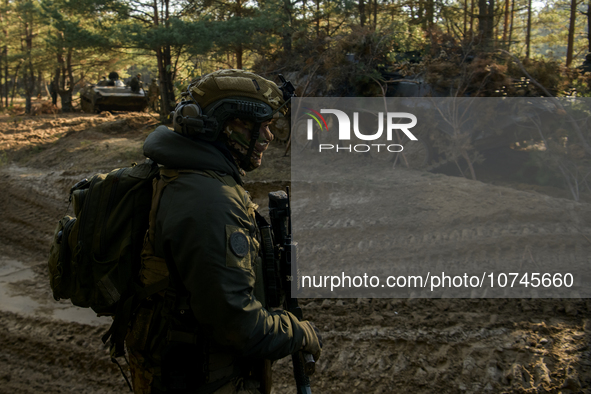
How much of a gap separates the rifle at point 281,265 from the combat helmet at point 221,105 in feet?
1.05

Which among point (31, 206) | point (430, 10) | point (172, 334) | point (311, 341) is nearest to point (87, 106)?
point (31, 206)

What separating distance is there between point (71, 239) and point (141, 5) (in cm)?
1250

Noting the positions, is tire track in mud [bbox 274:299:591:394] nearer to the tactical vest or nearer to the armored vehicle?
the tactical vest

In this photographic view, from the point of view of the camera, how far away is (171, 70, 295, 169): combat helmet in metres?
1.89

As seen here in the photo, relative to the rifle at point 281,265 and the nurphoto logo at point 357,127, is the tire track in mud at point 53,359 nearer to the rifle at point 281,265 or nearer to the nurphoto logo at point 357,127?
the rifle at point 281,265

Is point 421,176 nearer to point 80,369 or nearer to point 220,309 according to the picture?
point 80,369

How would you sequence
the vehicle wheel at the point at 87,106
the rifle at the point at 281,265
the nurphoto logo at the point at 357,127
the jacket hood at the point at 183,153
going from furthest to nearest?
the vehicle wheel at the point at 87,106 < the nurphoto logo at the point at 357,127 < the rifle at the point at 281,265 < the jacket hood at the point at 183,153

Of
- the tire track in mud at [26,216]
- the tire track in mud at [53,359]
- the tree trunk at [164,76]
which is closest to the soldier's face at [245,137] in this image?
the tire track in mud at [53,359]

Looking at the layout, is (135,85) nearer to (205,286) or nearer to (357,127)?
(357,127)

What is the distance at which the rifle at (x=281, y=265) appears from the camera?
202cm

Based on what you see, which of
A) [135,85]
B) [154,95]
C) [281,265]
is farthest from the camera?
[135,85]

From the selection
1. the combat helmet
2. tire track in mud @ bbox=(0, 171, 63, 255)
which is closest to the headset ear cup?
the combat helmet

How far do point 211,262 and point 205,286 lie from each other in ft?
0.29

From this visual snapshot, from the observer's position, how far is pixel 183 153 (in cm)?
180
